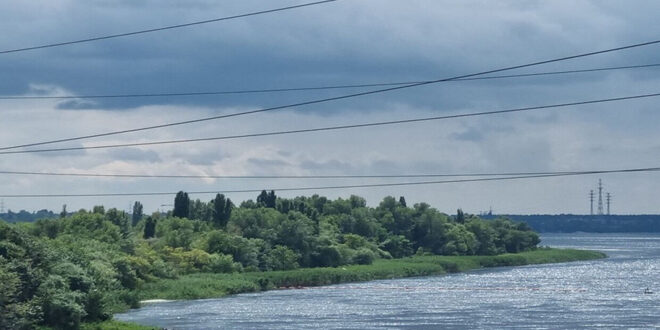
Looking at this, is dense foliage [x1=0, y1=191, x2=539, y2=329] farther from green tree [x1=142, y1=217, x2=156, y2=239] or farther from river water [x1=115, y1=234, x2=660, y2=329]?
river water [x1=115, y1=234, x2=660, y2=329]

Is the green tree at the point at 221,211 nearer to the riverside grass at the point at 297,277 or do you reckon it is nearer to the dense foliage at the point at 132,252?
the dense foliage at the point at 132,252

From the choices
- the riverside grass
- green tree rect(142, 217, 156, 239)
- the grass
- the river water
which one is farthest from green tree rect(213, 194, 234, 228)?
the grass

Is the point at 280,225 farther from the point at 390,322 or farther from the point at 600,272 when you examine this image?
the point at 390,322

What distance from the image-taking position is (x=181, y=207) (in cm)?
18100

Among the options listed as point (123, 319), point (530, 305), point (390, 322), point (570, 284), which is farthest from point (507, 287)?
point (123, 319)

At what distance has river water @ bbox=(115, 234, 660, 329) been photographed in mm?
86562

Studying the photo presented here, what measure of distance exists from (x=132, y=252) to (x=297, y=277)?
80.1 ft

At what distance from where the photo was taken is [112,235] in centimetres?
13312

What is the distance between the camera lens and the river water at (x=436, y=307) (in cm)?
8656

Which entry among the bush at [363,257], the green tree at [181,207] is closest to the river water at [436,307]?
the bush at [363,257]

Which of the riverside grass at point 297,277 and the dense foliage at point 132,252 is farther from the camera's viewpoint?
the riverside grass at point 297,277

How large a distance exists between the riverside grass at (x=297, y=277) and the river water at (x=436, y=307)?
3503mm

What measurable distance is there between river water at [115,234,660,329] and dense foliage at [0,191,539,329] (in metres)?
6.39

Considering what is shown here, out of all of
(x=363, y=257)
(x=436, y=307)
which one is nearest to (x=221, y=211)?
(x=363, y=257)
